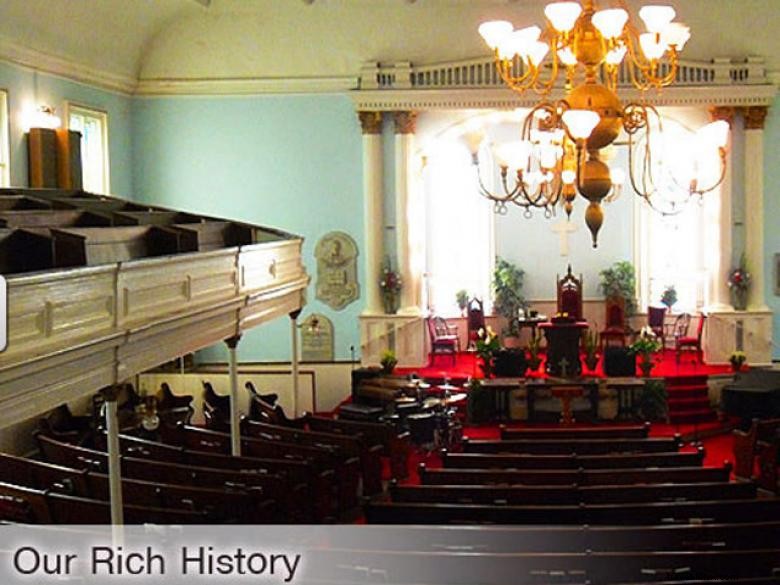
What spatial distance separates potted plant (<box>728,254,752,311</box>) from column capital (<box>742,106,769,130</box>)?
8.07 ft

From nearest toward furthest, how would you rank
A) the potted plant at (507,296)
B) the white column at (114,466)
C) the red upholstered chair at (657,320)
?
1. the white column at (114,466)
2. the red upholstered chair at (657,320)
3. the potted plant at (507,296)

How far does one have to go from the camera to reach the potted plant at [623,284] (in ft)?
68.6

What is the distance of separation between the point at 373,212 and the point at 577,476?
31.8 feet

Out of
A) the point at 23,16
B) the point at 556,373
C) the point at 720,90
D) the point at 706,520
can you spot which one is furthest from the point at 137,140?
the point at 706,520

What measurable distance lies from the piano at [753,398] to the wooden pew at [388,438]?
5.53 meters

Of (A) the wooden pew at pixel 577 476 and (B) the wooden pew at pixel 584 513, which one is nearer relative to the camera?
(B) the wooden pew at pixel 584 513

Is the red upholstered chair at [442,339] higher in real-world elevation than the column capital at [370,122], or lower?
lower

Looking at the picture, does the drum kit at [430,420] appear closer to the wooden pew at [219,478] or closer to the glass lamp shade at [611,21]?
the wooden pew at [219,478]

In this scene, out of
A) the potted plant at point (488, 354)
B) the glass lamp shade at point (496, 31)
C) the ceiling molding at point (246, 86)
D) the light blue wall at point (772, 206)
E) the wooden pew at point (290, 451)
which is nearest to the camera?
the glass lamp shade at point (496, 31)

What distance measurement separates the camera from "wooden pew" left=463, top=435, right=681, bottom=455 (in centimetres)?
1221

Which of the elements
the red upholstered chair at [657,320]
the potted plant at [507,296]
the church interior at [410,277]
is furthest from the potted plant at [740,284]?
the potted plant at [507,296]

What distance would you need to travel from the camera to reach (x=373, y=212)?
19203 mm

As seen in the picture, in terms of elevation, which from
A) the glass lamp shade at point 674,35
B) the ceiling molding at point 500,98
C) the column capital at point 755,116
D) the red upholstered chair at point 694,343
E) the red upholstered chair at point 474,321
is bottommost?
the red upholstered chair at point 694,343

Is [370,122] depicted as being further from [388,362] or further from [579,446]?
[579,446]
